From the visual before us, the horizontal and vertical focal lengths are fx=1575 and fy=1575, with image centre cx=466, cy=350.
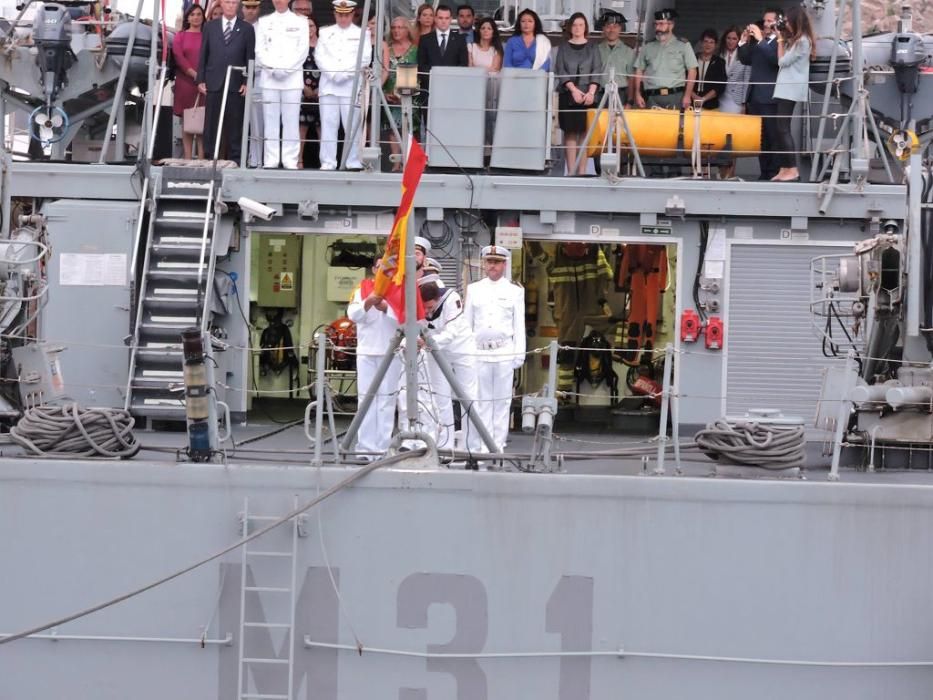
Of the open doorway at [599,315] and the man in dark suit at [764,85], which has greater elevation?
the man in dark suit at [764,85]

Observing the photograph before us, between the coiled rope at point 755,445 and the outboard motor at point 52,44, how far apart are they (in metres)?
5.99

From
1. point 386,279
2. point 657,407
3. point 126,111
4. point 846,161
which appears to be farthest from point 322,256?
point 386,279

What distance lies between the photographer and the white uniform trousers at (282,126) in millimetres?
10953

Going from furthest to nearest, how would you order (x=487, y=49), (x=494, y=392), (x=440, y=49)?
(x=487, y=49) < (x=440, y=49) < (x=494, y=392)

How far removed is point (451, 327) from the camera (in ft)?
28.9

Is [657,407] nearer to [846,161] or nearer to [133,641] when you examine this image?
[846,161]

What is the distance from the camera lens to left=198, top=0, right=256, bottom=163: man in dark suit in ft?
36.6

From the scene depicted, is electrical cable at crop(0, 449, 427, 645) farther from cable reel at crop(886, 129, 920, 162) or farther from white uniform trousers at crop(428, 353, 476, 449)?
cable reel at crop(886, 129, 920, 162)

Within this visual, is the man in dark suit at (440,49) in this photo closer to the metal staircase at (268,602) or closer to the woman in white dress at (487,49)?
the woman in white dress at (487,49)

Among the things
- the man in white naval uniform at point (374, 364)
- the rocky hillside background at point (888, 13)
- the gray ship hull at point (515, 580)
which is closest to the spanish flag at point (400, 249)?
the man in white naval uniform at point (374, 364)

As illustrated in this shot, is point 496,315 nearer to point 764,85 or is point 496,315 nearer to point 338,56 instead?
point 338,56

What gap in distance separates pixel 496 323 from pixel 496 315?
51 millimetres

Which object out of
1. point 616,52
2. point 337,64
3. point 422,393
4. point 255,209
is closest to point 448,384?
point 422,393

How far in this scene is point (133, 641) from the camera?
24.8ft
